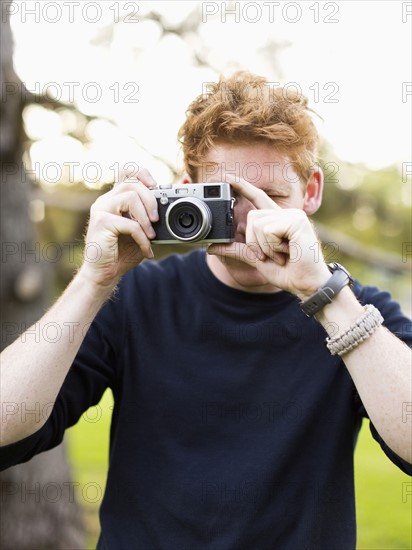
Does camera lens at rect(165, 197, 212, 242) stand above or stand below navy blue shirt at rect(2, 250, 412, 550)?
above

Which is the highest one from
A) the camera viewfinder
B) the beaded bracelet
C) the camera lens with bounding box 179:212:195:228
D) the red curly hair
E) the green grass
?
the red curly hair

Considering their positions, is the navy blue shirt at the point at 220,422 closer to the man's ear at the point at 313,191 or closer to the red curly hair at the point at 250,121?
the man's ear at the point at 313,191

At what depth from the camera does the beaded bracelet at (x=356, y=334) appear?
1.96m

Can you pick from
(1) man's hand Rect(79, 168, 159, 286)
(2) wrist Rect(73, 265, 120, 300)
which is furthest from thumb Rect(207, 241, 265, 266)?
(2) wrist Rect(73, 265, 120, 300)

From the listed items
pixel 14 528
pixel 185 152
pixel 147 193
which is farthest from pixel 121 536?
pixel 14 528

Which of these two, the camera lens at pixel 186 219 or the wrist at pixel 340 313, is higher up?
the camera lens at pixel 186 219

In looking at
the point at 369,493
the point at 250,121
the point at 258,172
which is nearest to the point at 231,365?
the point at 258,172

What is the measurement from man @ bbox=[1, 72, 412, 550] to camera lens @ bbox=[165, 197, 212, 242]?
0.22 feet

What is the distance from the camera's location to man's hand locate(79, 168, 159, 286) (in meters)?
2.17

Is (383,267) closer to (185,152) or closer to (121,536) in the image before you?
(185,152)

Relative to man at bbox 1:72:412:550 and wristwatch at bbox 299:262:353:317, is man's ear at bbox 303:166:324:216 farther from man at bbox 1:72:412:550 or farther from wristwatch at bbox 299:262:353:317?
wristwatch at bbox 299:262:353:317

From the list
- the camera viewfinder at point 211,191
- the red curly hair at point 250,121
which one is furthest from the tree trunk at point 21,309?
the camera viewfinder at point 211,191

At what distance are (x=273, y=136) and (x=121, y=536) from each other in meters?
1.36

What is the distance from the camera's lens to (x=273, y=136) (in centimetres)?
235
